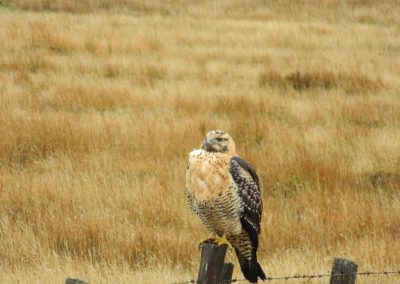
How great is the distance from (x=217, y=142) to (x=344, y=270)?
1074 mm

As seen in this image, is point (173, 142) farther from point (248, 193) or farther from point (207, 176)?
point (207, 176)

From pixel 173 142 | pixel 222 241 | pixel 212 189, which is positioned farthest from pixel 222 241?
pixel 173 142

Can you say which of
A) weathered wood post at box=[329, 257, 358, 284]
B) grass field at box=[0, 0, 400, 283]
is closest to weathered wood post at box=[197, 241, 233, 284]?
weathered wood post at box=[329, 257, 358, 284]

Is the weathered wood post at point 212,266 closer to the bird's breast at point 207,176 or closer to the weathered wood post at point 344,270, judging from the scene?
the weathered wood post at point 344,270

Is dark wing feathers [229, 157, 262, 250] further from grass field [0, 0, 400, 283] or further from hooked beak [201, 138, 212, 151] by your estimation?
grass field [0, 0, 400, 283]

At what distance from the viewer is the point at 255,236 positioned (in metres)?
4.35

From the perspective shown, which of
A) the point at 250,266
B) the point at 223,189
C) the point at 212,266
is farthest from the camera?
the point at 250,266

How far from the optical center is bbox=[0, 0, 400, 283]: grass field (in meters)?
5.70

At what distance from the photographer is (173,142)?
8680 mm

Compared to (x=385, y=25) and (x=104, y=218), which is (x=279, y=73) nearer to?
(x=104, y=218)

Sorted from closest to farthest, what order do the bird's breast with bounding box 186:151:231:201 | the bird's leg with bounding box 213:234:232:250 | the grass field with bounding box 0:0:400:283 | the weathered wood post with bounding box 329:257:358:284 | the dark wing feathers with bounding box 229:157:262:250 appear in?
the weathered wood post with bounding box 329:257:358:284
the bird's breast with bounding box 186:151:231:201
the dark wing feathers with bounding box 229:157:262:250
the bird's leg with bounding box 213:234:232:250
the grass field with bounding box 0:0:400:283

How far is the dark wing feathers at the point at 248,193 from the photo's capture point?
4093 mm

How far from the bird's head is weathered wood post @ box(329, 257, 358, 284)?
1002 millimetres

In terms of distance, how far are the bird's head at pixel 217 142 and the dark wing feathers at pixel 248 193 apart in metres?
0.09
